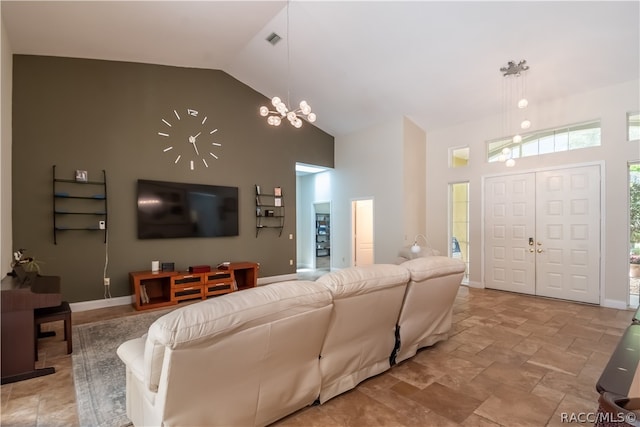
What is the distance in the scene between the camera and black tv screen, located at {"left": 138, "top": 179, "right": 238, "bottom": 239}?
5070mm

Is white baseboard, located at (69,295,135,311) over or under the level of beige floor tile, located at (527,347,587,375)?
over

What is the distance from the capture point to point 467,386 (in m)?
2.42

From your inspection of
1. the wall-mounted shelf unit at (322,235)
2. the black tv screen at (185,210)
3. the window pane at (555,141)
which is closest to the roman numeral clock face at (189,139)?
the black tv screen at (185,210)

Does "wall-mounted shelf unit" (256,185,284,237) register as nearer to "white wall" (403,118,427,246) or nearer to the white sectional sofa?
"white wall" (403,118,427,246)

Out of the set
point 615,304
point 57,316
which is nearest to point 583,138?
point 615,304

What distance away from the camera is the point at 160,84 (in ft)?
17.4

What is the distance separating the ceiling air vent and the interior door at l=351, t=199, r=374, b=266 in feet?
13.3

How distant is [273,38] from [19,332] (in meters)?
4.80

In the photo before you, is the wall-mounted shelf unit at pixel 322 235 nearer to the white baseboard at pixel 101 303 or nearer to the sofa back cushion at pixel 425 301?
the white baseboard at pixel 101 303

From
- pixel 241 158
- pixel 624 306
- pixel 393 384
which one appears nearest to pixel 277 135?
pixel 241 158

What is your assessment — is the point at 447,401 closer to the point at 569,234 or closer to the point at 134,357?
the point at 134,357

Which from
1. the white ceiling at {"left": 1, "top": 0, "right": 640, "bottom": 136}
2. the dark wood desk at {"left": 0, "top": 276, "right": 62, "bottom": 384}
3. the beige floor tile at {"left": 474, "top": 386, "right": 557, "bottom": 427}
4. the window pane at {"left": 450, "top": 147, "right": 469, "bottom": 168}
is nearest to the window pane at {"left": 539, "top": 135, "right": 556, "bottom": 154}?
the white ceiling at {"left": 1, "top": 0, "right": 640, "bottom": 136}

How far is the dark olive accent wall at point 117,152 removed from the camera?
4281mm

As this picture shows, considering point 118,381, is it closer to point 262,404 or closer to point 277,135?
point 262,404
